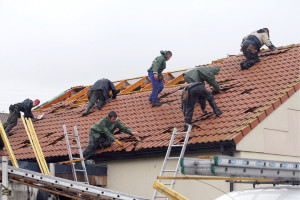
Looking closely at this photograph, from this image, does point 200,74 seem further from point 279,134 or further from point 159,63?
point 279,134

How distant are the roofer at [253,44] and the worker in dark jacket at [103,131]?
4.14 metres

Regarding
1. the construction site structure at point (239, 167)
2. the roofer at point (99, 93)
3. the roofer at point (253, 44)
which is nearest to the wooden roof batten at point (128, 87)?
the roofer at point (99, 93)

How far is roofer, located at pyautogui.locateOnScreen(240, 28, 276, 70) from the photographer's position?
15.4 m

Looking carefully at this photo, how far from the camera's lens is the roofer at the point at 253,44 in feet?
50.4

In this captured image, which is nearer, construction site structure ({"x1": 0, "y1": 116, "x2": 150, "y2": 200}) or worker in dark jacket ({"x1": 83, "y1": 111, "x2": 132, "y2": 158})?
construction site structure ({"x1": 0, "y1": 116, "x2": 150, "y2": 200})

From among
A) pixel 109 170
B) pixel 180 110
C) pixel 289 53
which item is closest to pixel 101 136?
pixel 109 170

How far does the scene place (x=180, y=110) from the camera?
14438 millimetres

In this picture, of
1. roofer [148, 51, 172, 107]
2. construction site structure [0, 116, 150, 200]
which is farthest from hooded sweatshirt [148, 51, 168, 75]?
construction site structure [0, 116, 150, 200]

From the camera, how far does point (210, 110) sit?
13703 millimetres

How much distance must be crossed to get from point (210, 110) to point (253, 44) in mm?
2711

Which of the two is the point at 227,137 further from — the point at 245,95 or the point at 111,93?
the point at 111,93

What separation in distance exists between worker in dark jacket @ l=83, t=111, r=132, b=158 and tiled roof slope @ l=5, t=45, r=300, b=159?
0.29m

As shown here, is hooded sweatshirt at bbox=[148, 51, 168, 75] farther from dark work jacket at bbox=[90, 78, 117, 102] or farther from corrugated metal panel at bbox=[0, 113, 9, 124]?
corrugated metal panel at bbox=[0, 113, 9, 124]

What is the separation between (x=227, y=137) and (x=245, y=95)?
2401 mm
